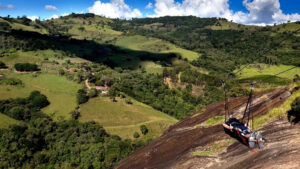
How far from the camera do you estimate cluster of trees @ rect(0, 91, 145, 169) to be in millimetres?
47969

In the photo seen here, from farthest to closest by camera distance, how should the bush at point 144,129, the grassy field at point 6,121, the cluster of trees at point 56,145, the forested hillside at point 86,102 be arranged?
the bush at point 144,129 < the grassy field at point 6,121 < the forested hillside at point 86,102 < the cluster of trees at point 56,145

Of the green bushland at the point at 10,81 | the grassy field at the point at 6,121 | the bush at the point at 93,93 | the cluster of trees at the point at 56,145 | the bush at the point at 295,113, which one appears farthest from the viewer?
the green bushland at the point at 10,81

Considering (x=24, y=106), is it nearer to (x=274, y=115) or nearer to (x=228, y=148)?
(x=228, y=148)

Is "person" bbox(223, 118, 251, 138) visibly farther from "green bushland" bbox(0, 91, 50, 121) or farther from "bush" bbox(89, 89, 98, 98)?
"bush" bbox(89, 89, 98, 98)

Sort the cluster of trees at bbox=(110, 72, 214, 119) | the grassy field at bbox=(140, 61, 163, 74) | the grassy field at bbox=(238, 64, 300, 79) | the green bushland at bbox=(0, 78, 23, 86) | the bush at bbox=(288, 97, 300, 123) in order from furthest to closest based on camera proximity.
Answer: the grassy field at bbox=(140, 61, 163, 74)
the grassy field at bbox=(238, 64, 300, 79)
the cluster of trees at bbox=(110, 72, 214, 119)
the green bushland at bbox=(0, 78, 23, 86)
the bush at bbox=(288, 97, 300, 123)

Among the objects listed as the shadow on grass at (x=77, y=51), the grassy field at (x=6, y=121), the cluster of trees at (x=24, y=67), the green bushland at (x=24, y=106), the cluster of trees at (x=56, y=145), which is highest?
the shadow on grass at (x=77, y=51)

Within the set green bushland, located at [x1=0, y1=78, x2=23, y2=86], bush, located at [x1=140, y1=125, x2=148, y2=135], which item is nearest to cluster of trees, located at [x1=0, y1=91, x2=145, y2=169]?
bush, located at [x1=140, y1=125, x2=148, y2=135]

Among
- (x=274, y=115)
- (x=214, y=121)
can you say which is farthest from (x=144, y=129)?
(x=274, y=115)

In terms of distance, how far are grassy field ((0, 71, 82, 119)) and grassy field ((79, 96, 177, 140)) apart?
9.03 metres

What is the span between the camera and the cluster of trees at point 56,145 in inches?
1889

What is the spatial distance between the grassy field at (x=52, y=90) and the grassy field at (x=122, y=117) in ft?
29.6

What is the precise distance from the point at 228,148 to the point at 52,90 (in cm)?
9662

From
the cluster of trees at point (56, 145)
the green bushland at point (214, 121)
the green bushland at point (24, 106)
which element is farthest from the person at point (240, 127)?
the green bushland at point (24, 106)

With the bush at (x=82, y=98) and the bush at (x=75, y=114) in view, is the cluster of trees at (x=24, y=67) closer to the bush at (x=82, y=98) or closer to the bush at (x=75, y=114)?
the bush at (x=82, y=98)
